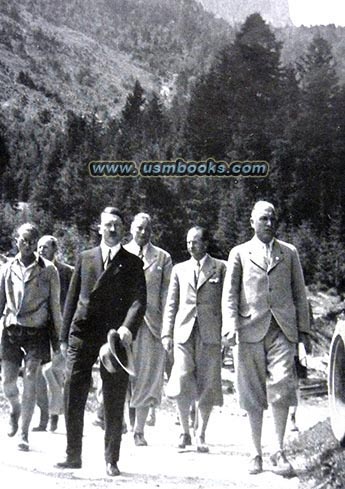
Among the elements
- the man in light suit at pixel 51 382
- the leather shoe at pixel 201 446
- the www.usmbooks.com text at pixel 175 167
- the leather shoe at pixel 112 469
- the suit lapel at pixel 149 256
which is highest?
the www.usmbooks.com text at pixel 175 167

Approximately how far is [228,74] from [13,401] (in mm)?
20236

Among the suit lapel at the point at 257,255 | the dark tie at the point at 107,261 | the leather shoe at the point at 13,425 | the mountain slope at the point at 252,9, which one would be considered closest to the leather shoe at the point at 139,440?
the leather shoe at the point at 13,425

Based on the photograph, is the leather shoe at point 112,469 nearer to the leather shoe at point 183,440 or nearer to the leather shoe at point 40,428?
the leather shoe at point 183,440

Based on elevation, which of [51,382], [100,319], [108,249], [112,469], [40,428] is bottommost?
[112,469]

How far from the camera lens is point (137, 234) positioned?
728 cm

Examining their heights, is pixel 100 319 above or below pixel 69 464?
above

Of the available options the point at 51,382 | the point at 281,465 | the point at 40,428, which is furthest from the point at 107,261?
the point at 51,382

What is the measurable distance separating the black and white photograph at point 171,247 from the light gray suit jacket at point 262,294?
0.04ft

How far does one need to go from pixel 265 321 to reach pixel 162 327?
68.5 inches

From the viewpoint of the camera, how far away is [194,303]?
22.1 feet

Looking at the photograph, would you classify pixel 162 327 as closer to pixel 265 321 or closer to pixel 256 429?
pixel 265 321

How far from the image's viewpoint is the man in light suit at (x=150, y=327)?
7031 millimetres

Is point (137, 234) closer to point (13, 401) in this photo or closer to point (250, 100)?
point (13, 401)

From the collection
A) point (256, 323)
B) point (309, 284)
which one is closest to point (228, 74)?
point (309, 284)
